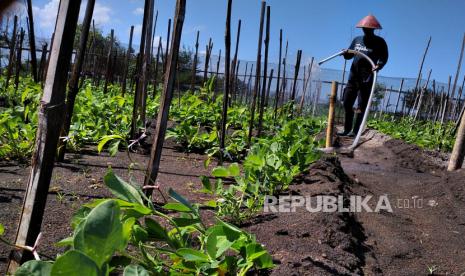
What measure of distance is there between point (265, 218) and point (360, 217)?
834 millimetres

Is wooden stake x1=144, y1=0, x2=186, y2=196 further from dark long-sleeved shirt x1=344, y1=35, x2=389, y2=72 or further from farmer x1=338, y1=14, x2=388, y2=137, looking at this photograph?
dark long-sleeved shirt x1=344, y1=35, x2=389, y2=72

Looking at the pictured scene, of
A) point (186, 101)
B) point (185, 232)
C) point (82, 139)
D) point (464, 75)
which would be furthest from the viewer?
point (464, 75)

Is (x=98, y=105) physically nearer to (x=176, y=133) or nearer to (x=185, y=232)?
(x=176, y=133)

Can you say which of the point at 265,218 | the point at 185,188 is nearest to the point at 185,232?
the point at 265,218

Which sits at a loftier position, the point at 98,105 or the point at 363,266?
the point at 98,105

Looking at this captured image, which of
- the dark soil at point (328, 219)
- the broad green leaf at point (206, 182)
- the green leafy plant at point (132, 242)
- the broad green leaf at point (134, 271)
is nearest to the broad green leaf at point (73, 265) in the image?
the green leafy plant at point (132, 242)

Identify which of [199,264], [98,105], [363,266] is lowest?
[363,266]

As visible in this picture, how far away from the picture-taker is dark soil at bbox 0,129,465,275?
1.81 meters

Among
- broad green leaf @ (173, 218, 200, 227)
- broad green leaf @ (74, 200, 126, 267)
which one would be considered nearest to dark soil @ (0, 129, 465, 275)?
broad green leaf @ (173, 218, 200, 227)

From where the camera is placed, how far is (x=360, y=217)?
2.73m

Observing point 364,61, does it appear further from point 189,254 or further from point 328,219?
point 189,254

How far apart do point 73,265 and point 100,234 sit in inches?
3.0

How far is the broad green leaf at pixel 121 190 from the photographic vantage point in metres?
1.13

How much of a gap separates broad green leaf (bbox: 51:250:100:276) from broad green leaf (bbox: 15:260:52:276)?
0.09 m
